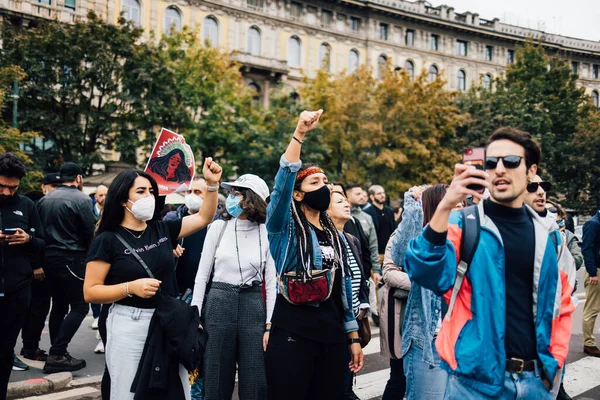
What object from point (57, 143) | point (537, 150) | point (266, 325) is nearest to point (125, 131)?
point (57, 143)

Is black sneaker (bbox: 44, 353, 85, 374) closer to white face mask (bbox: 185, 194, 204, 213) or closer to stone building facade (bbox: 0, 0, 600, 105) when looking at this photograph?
Result: white face mask (bbox: 185, 194, 204, 213)

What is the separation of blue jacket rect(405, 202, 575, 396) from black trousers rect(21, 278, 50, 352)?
5.83 metres

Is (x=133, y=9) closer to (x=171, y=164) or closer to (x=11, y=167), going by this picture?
(x=11, y=167)

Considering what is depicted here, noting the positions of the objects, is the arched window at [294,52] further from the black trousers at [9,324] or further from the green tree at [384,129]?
the black trousers at [9,324]

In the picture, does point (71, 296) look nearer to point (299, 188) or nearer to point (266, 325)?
point (266, 325)

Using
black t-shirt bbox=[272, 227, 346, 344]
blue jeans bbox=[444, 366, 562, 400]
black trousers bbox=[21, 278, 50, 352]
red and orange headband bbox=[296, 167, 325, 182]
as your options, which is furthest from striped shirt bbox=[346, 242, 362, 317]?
black trousers bbox=[21, 278, 50, 352]

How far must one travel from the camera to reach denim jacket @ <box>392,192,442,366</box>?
421 cm

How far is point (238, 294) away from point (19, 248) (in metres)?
2.41

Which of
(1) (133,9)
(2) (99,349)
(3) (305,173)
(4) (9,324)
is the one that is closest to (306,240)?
(3) (305,173)

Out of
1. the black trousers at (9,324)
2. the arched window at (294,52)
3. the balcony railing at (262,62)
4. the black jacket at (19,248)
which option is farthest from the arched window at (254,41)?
the black trousers at (9,324)

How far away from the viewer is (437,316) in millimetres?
4262

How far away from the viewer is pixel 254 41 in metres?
42.6

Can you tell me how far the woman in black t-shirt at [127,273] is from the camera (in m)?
3.70

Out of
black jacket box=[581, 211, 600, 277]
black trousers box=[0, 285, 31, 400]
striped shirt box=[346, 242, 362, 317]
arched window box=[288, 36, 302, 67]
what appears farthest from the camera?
arched window box=[288, 36, 302, 67]
